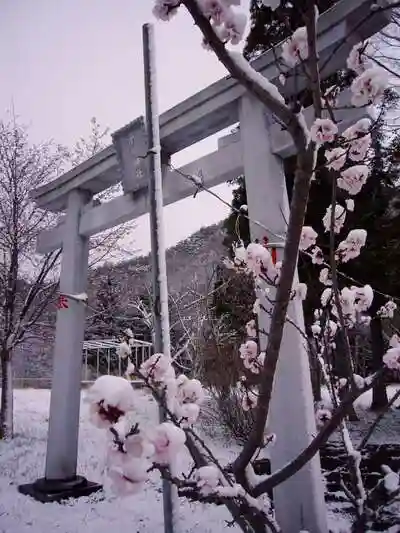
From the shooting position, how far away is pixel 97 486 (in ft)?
14.0

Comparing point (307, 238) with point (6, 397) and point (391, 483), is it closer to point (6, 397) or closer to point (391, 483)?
point (391, 483)

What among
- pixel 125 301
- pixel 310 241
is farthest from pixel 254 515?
pixel 125 301

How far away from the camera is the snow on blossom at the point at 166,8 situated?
1.07 m

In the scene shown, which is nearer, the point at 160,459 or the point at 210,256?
the point at 160,459

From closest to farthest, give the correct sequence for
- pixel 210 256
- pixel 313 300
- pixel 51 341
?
pixel 313 300 < pixel 51 341 < pixel 210 256

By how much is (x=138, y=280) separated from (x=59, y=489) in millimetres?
7454

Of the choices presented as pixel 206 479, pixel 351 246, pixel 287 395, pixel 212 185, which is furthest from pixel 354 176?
pixel 212 185

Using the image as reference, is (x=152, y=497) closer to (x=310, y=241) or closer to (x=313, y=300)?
(x=310, y=241)

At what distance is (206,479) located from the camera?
1.03 m

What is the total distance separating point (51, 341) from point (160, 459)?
841 centimetres

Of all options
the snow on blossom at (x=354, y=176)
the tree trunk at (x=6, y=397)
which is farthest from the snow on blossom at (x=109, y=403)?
the tree trunk at (x=6, y=397)

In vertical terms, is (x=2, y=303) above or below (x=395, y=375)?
above

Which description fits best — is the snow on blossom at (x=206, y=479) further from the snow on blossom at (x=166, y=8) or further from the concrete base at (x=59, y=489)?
the concrete base at (x=59, y=489)

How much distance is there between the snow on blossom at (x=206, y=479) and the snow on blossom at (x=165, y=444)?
0.13 metres
